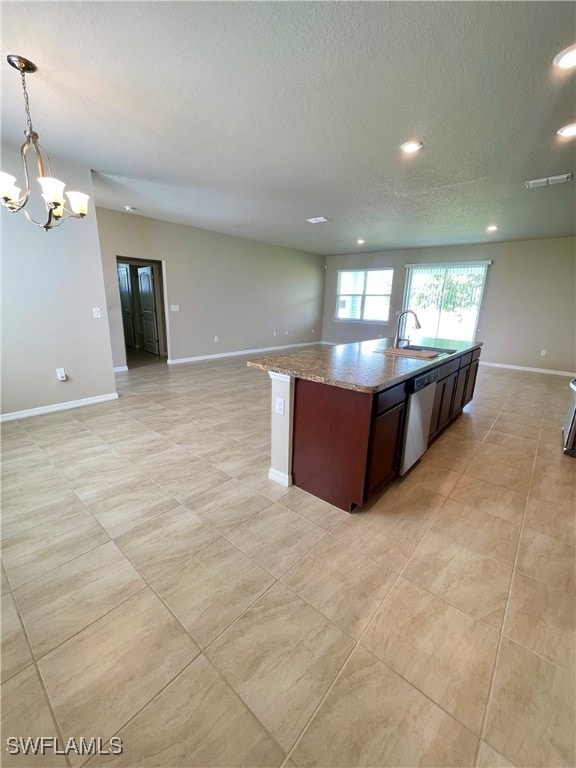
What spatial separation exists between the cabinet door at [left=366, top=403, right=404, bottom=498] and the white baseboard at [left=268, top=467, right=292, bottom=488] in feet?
1.97

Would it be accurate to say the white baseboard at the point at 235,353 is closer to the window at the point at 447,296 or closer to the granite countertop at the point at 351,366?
the window at the point at 447,296

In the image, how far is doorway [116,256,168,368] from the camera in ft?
20.5

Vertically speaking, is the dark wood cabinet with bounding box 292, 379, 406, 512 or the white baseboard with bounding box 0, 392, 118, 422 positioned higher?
the dark wood cabinet with bounding box 292, 379, 406, 512

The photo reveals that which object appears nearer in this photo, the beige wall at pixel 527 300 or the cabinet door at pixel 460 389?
the cabinet door at pixel 460 389

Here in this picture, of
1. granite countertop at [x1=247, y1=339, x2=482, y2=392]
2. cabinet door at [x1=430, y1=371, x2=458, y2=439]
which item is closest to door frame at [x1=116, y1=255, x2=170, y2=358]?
granite countertop at [x1=247, y1=339, x2=482, y2=392]

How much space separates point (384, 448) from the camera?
2.05m

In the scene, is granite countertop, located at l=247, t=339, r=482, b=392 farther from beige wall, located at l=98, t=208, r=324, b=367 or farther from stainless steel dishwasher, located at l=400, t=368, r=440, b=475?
beige wall, located at l=98, t=208, r=324, b=367

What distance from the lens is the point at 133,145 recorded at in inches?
110

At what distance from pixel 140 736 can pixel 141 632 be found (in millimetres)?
346

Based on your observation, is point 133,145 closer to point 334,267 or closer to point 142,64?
point 142,64

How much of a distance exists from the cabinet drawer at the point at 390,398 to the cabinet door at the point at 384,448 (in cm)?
4

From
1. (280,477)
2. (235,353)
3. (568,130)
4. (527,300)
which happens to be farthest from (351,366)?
(527,300)

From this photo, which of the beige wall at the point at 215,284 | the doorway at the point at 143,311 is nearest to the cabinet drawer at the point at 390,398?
the beige wall at the point at 215,284

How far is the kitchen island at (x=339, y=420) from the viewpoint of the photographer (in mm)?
1848
